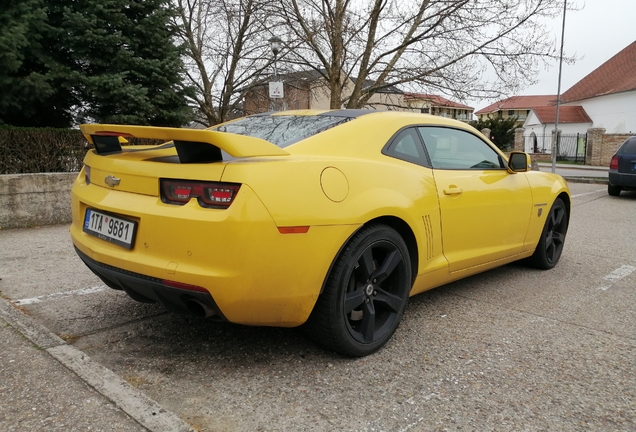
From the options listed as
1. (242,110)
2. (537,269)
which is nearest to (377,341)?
(537,269)

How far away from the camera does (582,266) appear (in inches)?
199

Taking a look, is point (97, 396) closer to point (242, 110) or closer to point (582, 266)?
point (582, 266)

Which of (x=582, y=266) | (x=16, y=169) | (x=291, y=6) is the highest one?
(x=291, y=6)

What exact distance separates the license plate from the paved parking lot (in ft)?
2.15

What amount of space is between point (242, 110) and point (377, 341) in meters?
18.6

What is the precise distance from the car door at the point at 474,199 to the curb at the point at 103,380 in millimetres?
2034

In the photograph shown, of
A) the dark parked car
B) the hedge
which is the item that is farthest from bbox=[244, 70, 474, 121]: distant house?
the hedge

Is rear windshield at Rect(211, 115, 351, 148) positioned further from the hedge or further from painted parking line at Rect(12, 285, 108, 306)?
the hedge

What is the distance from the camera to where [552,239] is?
4879 mm

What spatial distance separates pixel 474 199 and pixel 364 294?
1.28 meters

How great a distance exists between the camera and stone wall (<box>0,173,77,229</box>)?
686 cm

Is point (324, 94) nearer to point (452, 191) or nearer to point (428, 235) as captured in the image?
point (452, 191)

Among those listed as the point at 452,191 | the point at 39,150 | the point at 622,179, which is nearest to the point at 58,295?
the point at 452,191

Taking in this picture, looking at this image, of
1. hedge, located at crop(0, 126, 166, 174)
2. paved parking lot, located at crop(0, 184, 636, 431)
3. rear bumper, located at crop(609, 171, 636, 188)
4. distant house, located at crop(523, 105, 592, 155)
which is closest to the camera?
paved parking lot, located at crop(0, 184, 636, 431)
